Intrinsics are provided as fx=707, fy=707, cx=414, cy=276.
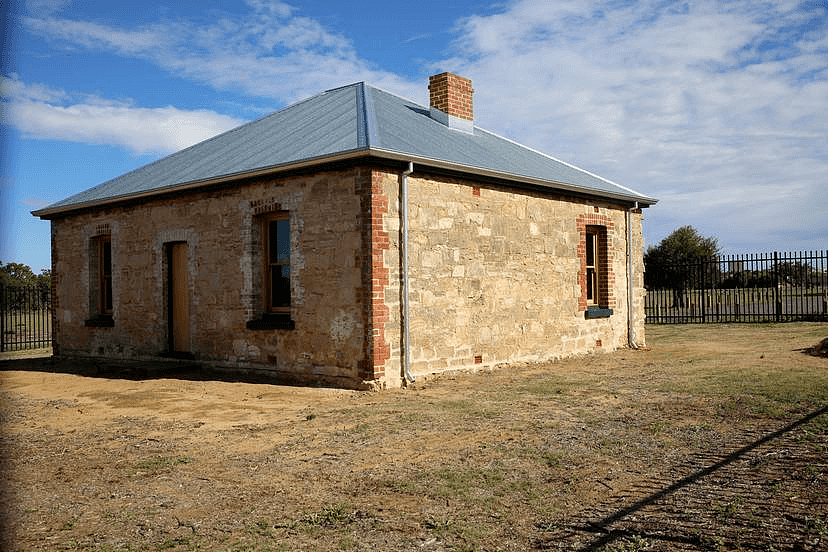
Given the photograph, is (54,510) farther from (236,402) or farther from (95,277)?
(95,277)

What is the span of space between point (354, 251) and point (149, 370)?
17.4ft

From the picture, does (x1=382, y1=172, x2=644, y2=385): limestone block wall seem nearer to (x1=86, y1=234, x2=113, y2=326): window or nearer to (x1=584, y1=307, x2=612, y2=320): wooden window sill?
(x1=584, y1=307, x2=612, y2=320): wooden window sill

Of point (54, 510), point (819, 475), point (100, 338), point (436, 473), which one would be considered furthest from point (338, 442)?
point (100, 338)

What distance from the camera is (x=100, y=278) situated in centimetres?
1620

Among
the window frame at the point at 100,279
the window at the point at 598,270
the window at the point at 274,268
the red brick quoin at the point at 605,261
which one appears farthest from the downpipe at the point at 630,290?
the window frame at the point at 100,279

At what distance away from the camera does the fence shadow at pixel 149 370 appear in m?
11.9

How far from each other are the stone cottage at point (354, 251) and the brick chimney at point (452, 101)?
0.15 ft

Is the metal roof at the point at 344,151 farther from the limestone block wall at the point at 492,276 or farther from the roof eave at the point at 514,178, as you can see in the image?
the limestone block wall at the point at 492,276

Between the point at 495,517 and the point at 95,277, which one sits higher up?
the point at 95,277

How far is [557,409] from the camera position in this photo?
8.62m

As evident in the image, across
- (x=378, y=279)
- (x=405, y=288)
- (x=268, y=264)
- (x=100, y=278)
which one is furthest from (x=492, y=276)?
(x=100, y=278)

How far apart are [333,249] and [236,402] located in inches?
106

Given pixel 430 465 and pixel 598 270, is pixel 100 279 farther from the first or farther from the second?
pixel 430 465

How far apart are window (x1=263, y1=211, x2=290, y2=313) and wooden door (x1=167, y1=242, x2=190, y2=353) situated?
7.93 feet
